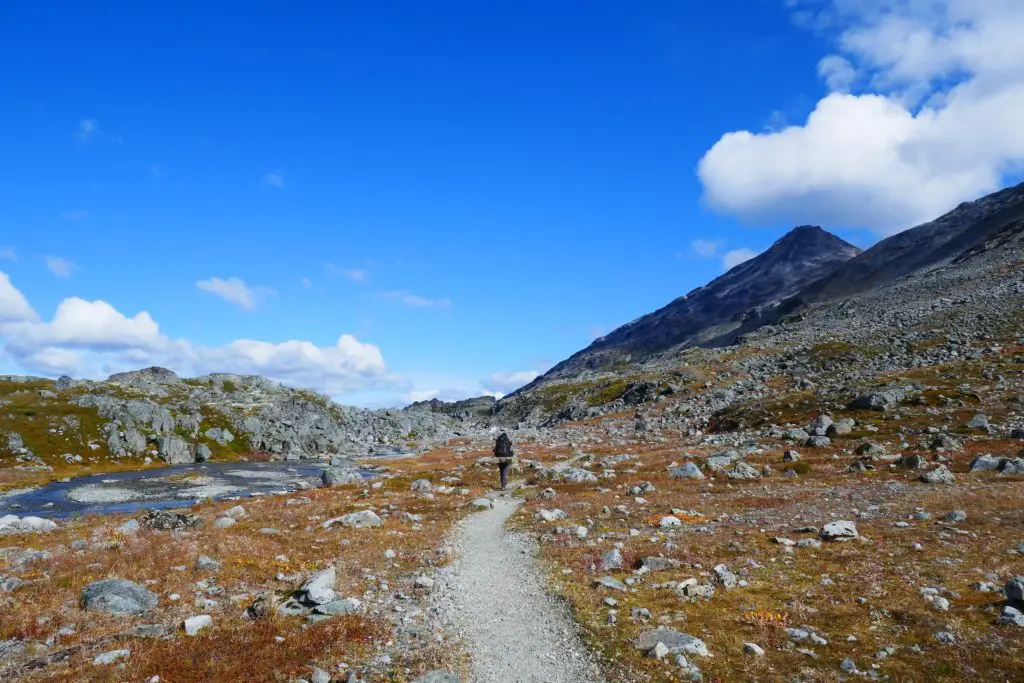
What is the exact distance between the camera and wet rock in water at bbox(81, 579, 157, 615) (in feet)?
51.8

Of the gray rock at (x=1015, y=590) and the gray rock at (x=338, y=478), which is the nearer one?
the gray rock at (x=1015, y=590)

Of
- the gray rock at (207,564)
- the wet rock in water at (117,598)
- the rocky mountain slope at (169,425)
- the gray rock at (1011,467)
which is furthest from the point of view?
the rocky mountain slope at (169,425)

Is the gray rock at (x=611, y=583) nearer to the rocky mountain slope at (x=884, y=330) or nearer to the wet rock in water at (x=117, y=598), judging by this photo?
the wet rock in water at (x=117, y=598)

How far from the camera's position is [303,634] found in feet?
48.6

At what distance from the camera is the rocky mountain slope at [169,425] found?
9631 centimetres

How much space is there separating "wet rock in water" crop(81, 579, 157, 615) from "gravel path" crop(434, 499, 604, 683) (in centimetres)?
875

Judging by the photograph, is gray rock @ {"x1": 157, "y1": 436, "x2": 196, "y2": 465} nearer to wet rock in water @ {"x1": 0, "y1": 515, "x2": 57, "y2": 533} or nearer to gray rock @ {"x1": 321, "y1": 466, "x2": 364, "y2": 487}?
gray rock @ {"x1": 321, "y1": 466, "x2": 364, "y2": 487}

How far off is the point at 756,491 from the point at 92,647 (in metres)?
33.6

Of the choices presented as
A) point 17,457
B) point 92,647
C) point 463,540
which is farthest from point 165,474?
point 92,647

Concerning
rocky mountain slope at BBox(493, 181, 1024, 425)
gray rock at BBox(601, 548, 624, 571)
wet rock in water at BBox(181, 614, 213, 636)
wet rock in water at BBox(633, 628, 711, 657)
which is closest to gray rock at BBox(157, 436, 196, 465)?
rocky mountain slope at BBox(493, 181, 1024, 425)

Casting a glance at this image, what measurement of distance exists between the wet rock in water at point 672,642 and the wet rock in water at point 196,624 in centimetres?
→ 1164

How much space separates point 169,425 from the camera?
111 metres

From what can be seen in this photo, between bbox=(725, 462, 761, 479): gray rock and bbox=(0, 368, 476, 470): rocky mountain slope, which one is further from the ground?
bbox=(0, 368, 476, 470): rocky mountain slope

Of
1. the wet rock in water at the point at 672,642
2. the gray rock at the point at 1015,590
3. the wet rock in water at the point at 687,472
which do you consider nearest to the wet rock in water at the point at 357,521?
the wet rock in water at the point at 672,642
